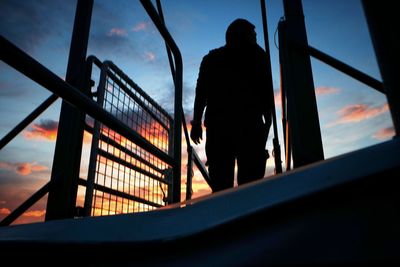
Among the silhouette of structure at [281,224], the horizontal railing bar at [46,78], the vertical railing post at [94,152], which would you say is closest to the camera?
the silhouette of structure at [281,224]

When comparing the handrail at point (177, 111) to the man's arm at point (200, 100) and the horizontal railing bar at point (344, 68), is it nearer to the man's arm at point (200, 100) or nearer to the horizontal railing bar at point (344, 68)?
the man's arm at point (200, 100)

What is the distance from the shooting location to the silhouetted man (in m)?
1.98

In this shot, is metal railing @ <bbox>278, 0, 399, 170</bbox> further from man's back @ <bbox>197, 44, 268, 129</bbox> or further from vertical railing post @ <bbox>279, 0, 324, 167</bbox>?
man's back @ <bbox>197, 44, 268, 129</bbox>

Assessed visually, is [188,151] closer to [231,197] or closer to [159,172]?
[159,172]

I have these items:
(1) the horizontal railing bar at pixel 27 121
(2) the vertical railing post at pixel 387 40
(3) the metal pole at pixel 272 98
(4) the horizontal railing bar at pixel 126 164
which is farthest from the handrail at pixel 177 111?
(2) the vertical railing post at pixel 387 40

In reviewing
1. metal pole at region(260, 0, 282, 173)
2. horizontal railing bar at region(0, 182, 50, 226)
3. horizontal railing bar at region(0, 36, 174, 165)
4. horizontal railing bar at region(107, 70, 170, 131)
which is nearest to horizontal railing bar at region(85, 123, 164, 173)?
horizontal railing bar at region(107, 70, 170, 131)

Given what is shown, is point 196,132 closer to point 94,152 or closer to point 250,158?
point 250,158

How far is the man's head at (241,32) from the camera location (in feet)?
7.14

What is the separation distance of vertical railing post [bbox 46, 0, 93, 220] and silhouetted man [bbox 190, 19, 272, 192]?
91 centimetres

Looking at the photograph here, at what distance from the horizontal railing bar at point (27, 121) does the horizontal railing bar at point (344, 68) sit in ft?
4.48

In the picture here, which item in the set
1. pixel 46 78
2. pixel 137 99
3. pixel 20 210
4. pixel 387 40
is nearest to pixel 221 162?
pixel 137 99

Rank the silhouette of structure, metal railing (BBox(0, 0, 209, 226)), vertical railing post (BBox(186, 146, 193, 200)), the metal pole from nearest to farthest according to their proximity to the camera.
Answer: the silhouette of structure → metal railing (BBox(0, 0, 209, 226)) → the metal pole → vertical railing post (BBox(186, 146, 193, 200))

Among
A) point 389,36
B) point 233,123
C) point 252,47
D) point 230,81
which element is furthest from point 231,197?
point 252,47

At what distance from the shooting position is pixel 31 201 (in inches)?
54.6
